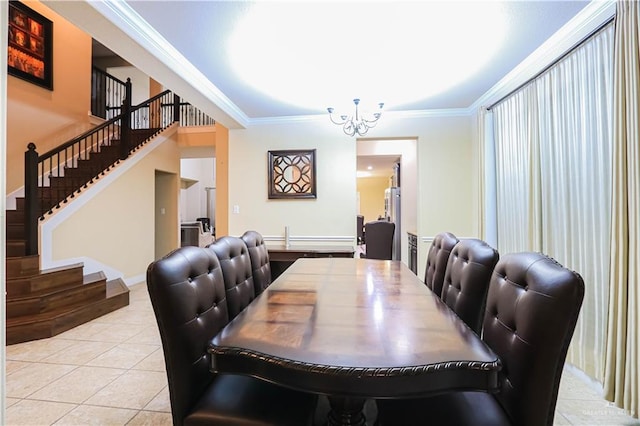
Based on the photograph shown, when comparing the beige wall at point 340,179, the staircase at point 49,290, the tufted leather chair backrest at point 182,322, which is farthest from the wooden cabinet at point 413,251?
the staircase at point 49,290

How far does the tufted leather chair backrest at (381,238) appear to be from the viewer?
537 centimetres

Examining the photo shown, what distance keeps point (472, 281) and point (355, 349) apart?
89 cm

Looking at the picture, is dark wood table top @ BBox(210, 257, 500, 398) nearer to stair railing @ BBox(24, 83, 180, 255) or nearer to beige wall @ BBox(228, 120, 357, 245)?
beige wall @ BBox(228, 120, 357, 245)

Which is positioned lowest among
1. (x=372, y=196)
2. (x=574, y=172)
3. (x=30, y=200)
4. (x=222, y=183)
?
(x=30, y=200)

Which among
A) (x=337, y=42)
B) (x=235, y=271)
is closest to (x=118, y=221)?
(x=235, y=271)

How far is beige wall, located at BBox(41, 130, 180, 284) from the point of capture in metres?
3.88

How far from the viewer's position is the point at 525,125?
291cm

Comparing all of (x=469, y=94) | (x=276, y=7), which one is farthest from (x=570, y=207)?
(x=276, y=7)

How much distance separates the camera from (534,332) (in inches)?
37.4

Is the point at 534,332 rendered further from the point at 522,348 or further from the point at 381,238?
the point at 381,238

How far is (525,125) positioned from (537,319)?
2.62 metres

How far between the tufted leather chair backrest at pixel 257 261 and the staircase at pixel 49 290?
233 centimetres

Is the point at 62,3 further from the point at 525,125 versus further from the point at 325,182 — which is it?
the point at 525,125

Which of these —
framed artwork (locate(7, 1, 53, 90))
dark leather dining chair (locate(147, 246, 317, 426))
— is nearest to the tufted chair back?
dark leather dining chair (locate(147, 246, 317, 426))
